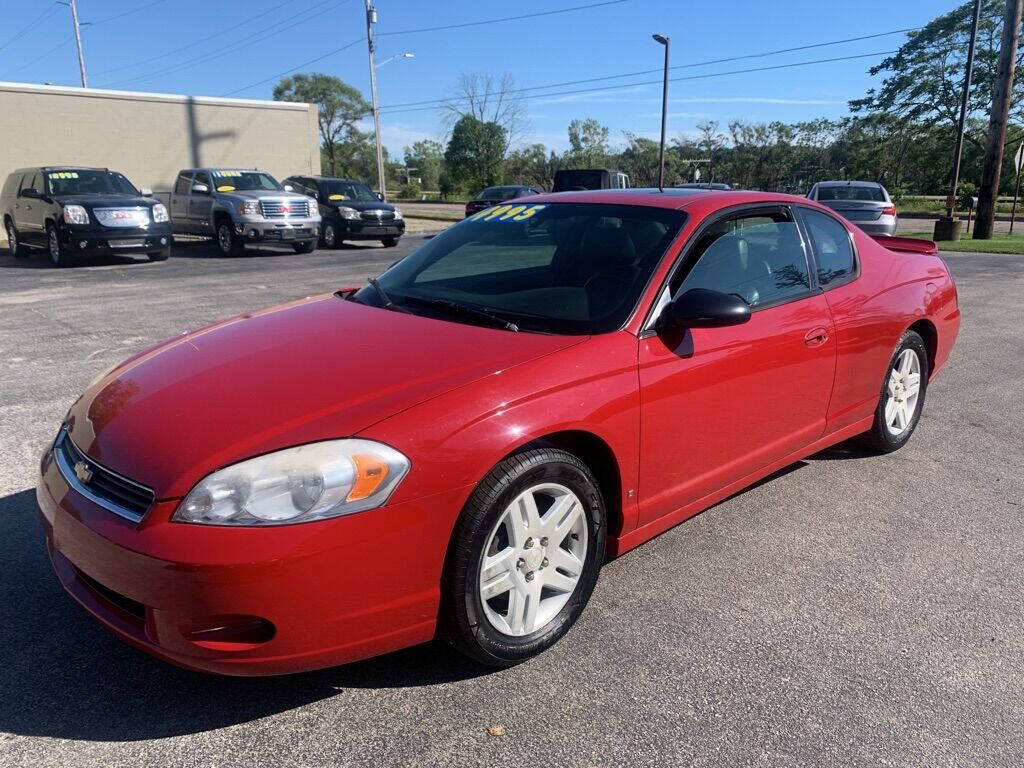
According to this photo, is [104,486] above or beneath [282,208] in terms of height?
beneath

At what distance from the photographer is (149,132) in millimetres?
22422

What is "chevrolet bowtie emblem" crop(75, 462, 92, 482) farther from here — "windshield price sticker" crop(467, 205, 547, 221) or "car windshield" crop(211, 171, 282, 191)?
"car windshield" crop(211, 171, 282, 191)

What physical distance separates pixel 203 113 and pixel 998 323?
21460mm

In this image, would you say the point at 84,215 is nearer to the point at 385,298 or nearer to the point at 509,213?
the point at 509,213

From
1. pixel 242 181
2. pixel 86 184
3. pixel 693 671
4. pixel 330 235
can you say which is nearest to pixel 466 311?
pixel 693 671

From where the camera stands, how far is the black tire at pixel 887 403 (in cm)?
442

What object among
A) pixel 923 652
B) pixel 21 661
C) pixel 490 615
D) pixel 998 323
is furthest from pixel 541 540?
pixel 998 323

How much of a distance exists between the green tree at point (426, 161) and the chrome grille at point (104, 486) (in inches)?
3010

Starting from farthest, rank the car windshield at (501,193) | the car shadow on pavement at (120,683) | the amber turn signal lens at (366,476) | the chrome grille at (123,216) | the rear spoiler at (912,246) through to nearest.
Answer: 1. the car windshield at (501,193)
2. the chrome grille at (123,216)
3. the rear spoiler at (912,246)
4. the car shadow on pavement at (120,683)
5. the amber turn signal lens at (366,476)

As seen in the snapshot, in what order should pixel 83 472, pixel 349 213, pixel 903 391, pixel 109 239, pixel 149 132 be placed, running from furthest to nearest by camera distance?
pixel 149 132, pixel 349 213, pixel 109 239, pixel 903 391, pixel 83 472

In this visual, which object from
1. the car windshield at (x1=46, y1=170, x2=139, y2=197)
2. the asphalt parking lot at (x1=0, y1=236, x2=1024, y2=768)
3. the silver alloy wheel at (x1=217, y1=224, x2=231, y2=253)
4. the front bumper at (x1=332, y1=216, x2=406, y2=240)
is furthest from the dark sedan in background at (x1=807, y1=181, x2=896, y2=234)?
the car windshield at (x1=46, y1=170, x2=139, y2=197)

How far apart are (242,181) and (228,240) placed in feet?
5.18

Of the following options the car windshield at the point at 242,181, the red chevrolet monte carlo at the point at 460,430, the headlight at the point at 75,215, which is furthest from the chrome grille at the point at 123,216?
the red chevrolet monte carlo at the point at 460,430

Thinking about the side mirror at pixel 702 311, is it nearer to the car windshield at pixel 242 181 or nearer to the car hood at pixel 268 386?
the car hood at pixel 268 386
